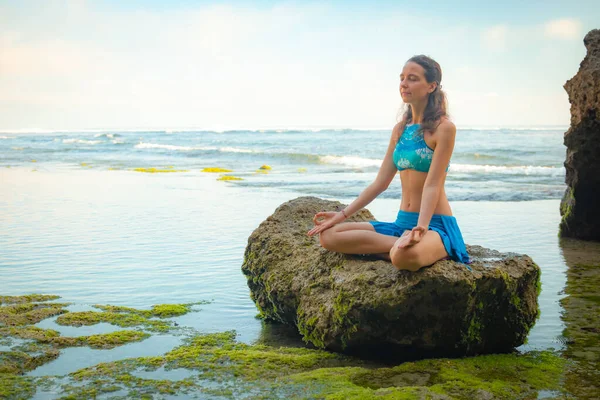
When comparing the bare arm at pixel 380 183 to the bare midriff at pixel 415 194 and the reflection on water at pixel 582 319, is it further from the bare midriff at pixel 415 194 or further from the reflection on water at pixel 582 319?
the reflection on water at pixel 582 319

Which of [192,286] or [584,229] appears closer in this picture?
[192,286]

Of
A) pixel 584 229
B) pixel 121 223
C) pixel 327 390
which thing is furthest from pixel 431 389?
pixel 121 223

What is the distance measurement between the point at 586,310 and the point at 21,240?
26.6ft

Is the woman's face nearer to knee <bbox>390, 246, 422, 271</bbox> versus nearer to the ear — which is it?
the ear

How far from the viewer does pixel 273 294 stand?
5980 mm

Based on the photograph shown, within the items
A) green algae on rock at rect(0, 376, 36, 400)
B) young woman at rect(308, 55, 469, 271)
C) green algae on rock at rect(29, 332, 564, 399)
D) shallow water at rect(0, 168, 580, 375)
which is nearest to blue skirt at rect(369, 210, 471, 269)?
young woman at rect(308, 55, 469, 271)

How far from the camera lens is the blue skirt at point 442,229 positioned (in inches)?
197

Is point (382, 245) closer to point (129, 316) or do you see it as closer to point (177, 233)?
point (129, 316)

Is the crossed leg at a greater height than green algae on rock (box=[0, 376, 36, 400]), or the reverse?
the crossed leg

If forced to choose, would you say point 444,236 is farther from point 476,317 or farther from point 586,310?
point 586,310

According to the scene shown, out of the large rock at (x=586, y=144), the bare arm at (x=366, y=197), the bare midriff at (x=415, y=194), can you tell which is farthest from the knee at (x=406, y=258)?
the large rock at (x=586, y=144)

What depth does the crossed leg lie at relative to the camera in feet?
15.3

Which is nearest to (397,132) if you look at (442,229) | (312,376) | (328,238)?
(442,229)

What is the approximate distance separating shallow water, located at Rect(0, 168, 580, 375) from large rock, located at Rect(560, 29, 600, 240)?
0.77 meters
